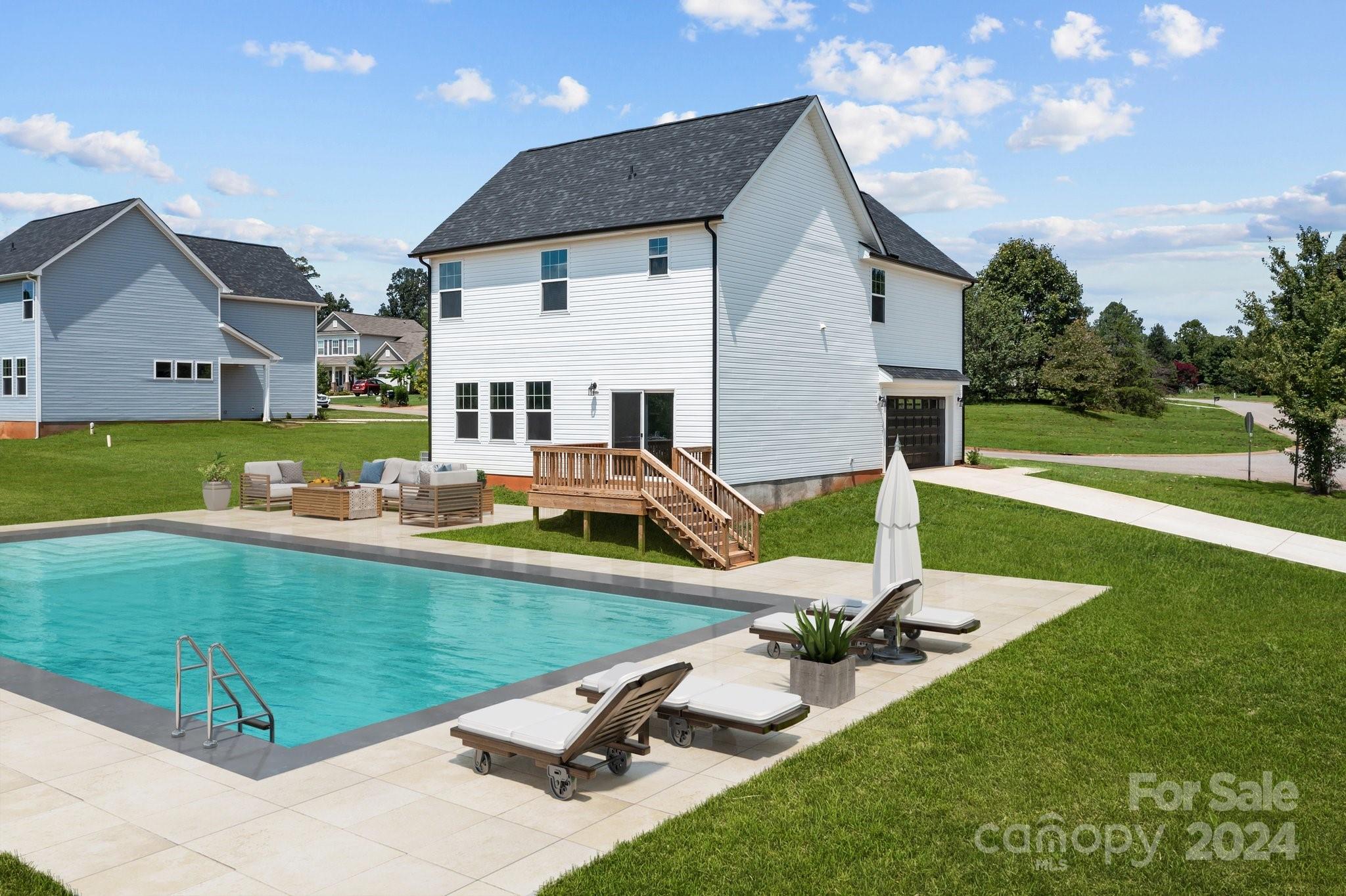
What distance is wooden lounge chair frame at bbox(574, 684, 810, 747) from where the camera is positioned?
7152 millimetres

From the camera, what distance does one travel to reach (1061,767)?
22.5ft

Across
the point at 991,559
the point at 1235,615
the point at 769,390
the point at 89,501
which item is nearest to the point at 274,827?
the point at 1235,615

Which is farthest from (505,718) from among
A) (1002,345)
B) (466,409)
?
(1002,345)

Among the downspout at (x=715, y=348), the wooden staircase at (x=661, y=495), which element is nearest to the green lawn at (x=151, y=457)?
the wooden staircase at (x=661, y=495)

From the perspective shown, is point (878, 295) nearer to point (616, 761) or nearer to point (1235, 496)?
point (1235, 496)

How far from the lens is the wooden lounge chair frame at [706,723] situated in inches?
282

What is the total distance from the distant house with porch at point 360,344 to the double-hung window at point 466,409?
65.7 meters

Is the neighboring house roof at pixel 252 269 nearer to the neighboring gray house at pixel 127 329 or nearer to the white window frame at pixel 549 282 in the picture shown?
the neighboring gray house at pixel 127 329

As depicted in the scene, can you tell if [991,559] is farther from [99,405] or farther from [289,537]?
[99,405]

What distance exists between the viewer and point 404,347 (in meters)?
91.4

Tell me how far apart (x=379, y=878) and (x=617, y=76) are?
22546 mm

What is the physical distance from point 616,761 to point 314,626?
7290 millimetres

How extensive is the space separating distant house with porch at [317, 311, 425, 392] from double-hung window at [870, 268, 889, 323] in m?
68.4

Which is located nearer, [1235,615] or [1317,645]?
[1317,645]
